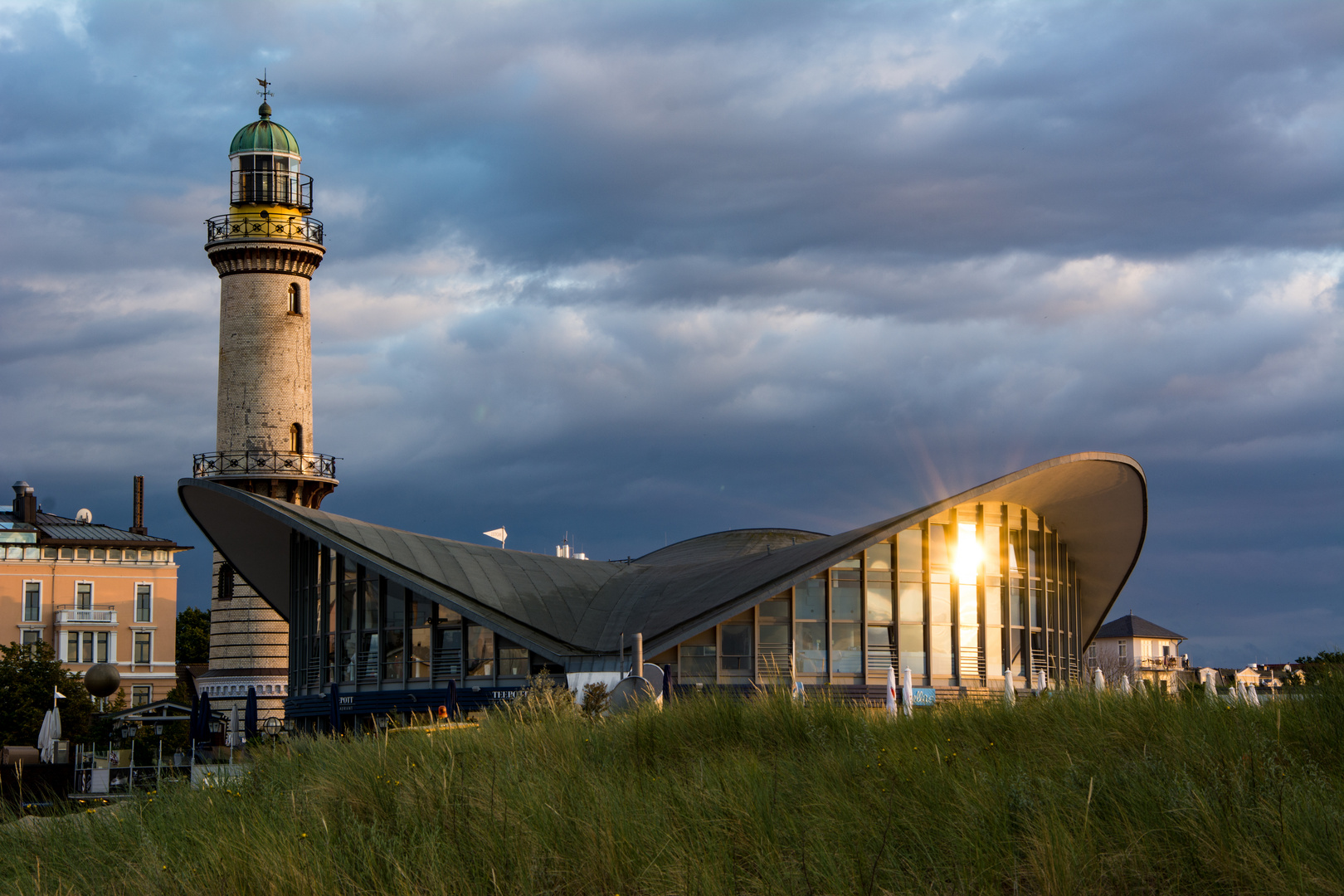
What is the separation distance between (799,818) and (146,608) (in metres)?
75.3

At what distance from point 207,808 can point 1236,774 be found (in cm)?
796

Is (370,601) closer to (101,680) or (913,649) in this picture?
(101,680)

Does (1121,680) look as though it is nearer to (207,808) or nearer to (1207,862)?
(1207,862)

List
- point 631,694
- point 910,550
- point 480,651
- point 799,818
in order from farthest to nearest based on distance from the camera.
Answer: point 480,651 < point 910,550 < point 631,694 < point 799,818

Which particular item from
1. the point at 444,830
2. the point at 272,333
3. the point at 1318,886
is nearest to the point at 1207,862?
the point at 1318,886

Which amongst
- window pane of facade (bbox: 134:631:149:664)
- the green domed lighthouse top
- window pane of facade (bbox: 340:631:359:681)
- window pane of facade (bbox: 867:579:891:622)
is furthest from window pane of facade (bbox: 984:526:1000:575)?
window pane of facade (bbox: 134:631:149:664)

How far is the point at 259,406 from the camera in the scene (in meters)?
51.0

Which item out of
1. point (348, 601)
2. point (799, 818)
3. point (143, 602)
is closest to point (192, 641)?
point (143, 602)

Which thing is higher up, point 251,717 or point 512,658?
point 512,658

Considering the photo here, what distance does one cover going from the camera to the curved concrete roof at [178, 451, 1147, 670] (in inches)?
1282

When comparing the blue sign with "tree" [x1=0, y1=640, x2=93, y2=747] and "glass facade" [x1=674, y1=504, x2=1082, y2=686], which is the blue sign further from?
"tree" [x1=0, y1=640, x2=93, y2=747]

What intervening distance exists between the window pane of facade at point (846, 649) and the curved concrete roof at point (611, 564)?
1827 millimetres

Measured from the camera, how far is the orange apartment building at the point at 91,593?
72688 millimetres

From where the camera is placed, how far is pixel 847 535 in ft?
112
